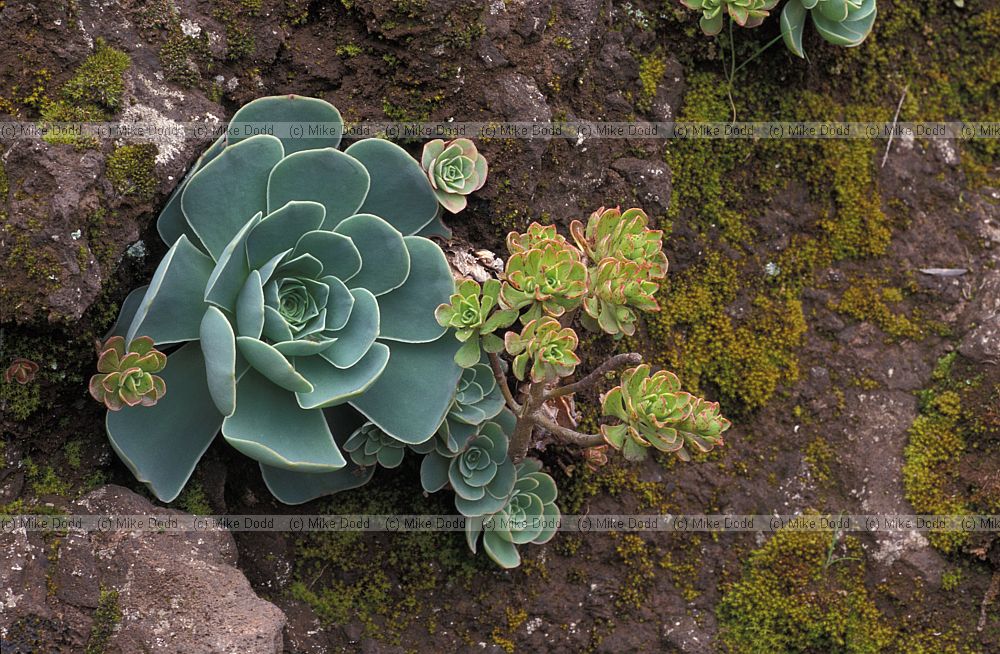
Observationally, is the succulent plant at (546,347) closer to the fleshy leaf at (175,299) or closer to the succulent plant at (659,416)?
the succulent plant at (659,416)

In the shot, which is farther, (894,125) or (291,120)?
(894,125)

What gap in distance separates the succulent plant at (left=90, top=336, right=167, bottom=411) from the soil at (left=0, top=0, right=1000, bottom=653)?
6.7 inches

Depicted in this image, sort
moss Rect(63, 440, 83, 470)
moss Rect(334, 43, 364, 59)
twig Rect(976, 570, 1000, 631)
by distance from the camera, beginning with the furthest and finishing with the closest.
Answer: twig Rect(976, 570, 1000, 631) < moss Rect(334, 43, 364, 59) < moss Rect(63, 440, 83, 470)

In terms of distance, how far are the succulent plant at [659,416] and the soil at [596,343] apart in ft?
1.94

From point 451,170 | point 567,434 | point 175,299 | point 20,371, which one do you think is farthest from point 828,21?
point 20,371

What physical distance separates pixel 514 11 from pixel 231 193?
3.58 ft

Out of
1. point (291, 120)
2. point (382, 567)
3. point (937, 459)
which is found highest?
point (291, 120)

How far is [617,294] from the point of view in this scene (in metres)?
2.28

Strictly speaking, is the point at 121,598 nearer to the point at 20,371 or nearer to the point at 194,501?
the point at 194,501

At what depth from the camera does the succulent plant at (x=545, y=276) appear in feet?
7.47

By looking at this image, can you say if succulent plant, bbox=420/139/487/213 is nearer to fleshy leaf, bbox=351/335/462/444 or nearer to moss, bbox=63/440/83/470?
fleshy leaf, bbox=351/335/462/444

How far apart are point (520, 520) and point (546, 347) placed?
696 mm

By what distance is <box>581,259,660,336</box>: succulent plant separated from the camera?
2.27 meters

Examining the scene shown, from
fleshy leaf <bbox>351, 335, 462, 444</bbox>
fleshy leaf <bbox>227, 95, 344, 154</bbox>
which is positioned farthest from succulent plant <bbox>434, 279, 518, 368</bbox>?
fleshy leaf <bbox>227, 95, 344, 154</bbox>
